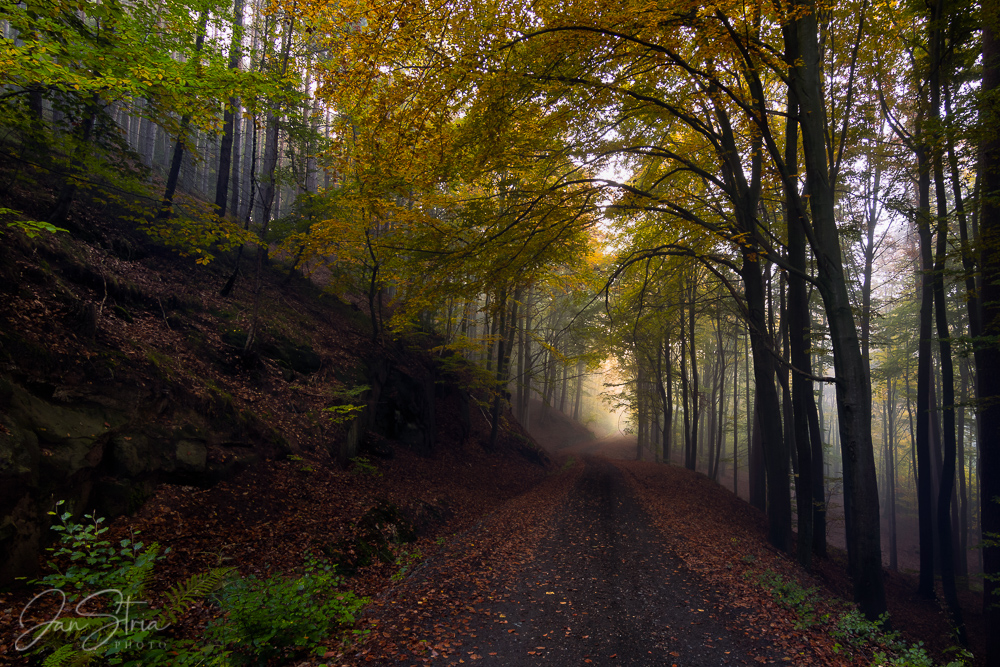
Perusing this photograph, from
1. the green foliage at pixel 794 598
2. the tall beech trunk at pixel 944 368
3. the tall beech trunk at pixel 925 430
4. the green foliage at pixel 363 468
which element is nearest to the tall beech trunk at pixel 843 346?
the green foliage at pixel 794 598

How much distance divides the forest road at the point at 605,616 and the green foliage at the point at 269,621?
37.0 inches

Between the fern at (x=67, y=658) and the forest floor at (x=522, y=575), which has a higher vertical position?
the fern at (x=67, y=658)

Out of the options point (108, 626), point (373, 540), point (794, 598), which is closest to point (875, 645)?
point (794, 598)

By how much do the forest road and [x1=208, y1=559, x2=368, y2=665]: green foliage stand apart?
940 mm

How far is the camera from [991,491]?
775 centimetres

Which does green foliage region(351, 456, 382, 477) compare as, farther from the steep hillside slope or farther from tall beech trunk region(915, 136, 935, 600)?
tall beech trunk region(915, 136, 935, 600)

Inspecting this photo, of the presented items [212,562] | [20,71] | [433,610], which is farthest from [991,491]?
[20,71]

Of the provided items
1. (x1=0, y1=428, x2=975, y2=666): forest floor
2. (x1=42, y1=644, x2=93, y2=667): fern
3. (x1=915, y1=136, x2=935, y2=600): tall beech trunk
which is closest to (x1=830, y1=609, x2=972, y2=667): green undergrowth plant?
(x1=0, y1=428, x2=975, y2=666): forest floor

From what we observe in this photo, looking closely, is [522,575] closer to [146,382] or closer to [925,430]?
[146,382]

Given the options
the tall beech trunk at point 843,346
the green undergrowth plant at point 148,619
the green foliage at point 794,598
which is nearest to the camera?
the green undergrowth plant at point 148,619

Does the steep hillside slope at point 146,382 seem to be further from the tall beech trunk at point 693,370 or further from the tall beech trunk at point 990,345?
the tall beech trunk at point 990,345

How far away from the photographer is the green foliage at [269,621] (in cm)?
379

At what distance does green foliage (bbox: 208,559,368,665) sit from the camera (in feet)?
12.4

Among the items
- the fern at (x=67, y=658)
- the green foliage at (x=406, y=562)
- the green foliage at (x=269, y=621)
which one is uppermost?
the fern at (x=67, y=658)
